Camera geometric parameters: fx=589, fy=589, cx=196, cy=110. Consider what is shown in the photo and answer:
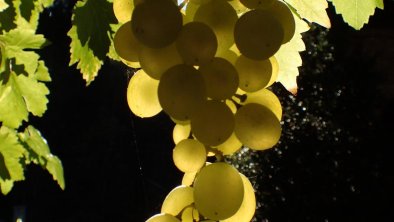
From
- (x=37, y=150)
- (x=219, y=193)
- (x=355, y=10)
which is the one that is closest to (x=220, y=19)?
(x=219, y=193)

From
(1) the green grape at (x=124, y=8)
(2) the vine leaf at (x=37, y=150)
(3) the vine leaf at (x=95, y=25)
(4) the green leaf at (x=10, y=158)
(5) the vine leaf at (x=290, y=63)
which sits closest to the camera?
(1) the green grape at (x=124, y=8)

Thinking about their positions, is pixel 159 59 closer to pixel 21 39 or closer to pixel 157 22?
pixel 157 22

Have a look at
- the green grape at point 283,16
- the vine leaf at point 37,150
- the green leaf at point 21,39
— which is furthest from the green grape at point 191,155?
the vine leaf at point 37,150

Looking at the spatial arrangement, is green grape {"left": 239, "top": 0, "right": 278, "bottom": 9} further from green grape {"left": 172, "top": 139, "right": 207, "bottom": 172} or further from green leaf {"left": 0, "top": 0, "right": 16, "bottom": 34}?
green leaf {"left": 0, "top": 0, "right": 16, "bottom": 34}

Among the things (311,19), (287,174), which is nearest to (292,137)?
(287,174)

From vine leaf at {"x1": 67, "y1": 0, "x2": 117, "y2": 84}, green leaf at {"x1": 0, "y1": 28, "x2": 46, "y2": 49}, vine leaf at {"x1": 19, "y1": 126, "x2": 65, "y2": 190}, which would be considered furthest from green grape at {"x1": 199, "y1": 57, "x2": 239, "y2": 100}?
vine leaf at {"x1": 19, "y1": 126, "x2": 65, "y2": 190}

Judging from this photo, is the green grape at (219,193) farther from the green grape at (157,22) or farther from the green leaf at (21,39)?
the green leaf at (21,39)

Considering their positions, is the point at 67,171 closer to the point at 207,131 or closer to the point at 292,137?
the point at 292,137
